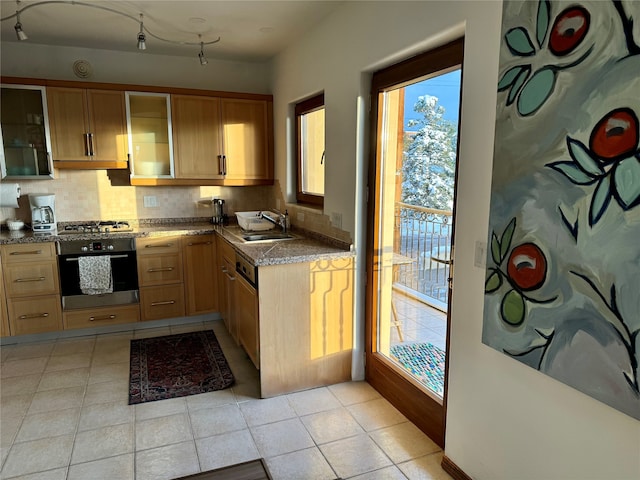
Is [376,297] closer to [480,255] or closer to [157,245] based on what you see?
[480,255]

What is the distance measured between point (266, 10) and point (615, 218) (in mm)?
2661

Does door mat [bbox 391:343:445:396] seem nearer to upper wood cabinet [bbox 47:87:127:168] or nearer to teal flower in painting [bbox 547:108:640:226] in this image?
teal flower in painting [bbox 547:108:640:226]

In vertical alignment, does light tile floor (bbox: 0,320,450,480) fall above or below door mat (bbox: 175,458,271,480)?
below

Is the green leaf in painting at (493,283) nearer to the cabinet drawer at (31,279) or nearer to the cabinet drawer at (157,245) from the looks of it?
the cabinet drawer at (157,245)

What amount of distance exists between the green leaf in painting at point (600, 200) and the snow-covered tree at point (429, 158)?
2.89 ft

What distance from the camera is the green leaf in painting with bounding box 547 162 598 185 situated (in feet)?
4.50

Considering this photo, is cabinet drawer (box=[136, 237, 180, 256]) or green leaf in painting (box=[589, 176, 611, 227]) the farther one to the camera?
cabinet drawer (box=[136, 237, 180, 256])

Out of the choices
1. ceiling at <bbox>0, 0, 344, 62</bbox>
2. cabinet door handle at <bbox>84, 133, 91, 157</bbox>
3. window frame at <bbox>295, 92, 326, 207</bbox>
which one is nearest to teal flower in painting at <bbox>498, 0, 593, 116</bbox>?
ceiling at <bbox>0, 0, 344, 62</bbox>

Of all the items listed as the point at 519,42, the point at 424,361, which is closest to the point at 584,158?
the point at 519,42

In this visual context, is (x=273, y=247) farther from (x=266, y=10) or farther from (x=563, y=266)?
(x=563, y=266)

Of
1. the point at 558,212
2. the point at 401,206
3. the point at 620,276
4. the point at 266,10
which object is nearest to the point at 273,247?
the point at 401,206

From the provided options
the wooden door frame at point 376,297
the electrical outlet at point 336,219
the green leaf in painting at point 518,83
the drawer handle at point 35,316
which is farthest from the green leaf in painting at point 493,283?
the drawer handle at point 35,316

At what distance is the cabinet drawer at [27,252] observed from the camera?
140 inches

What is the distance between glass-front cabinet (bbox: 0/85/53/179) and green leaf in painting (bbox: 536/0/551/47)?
3.86 meters
